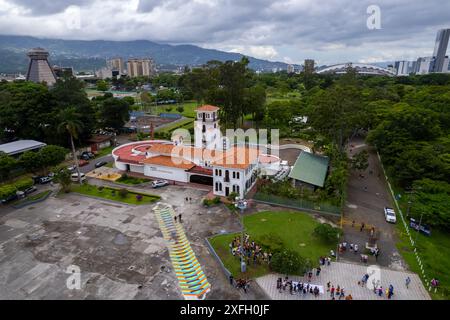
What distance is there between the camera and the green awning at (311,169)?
4103 cm

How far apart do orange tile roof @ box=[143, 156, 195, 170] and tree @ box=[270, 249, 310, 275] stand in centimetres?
2279

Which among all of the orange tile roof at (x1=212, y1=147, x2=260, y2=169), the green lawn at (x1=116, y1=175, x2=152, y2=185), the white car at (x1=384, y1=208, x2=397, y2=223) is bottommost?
the green lawn at (x1=116, y1=175, x2=152, y2=185)

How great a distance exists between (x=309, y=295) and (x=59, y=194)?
121ft

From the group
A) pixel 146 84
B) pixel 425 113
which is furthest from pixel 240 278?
pixel 146 84

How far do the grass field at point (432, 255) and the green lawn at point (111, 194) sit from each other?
30018 millimetres

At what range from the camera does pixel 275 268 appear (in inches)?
993

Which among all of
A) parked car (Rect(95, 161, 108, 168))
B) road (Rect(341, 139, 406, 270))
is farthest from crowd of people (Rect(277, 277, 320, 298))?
parked car (Rect(95, 161, 108, 168))

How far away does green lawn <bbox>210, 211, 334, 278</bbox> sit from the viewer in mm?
26547

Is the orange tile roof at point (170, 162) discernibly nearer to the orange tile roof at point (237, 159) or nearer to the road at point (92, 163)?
the orange tile roof at point (237, 159)

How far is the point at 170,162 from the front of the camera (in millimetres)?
45969

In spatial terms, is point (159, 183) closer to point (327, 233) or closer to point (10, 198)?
point (10, 198)

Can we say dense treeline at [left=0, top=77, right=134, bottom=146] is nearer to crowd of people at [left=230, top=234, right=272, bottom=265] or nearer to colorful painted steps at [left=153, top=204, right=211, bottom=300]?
colorful painted steps at [left=153, top=204, right=211, bottom=300]

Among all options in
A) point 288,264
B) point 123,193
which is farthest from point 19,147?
point 288,264

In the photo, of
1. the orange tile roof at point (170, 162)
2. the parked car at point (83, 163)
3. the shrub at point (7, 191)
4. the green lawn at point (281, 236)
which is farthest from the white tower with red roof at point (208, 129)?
the shrub at point (7, 191)
